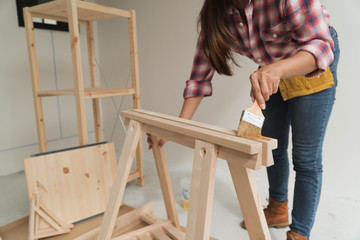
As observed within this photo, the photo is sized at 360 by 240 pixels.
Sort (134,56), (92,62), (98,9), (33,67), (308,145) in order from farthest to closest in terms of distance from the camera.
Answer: (92,62), (134,56), (33,67), (98,9), (308,145)

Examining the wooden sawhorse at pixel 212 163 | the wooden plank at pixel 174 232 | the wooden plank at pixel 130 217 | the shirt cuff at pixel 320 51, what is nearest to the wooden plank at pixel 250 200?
the wooden sawhorse at pixel 212 163

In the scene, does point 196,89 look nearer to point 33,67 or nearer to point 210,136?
point 210,136

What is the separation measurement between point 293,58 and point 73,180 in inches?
43.4

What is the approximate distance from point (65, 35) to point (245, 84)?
1421 millimetres

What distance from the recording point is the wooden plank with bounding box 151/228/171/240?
98 centimetres

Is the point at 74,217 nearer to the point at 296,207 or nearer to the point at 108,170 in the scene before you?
the point at 108,170

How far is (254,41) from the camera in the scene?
2.71 feet

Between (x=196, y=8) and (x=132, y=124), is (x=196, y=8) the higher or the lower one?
the higher one

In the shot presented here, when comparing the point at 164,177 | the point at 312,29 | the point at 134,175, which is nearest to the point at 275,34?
the point at 312,29

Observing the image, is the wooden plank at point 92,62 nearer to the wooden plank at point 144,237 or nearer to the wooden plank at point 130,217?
the wooden plank at point 130,217

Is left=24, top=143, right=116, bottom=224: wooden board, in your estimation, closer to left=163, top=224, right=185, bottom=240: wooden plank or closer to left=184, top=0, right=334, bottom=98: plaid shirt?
left=163, top=224, right=185, bottom=240: wooden plank

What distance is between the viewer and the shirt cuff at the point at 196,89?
3.00 ft

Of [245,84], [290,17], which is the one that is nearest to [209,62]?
[290,17]

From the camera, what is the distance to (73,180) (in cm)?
126
